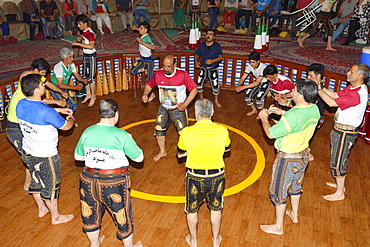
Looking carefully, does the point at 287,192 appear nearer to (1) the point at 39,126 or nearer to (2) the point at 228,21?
(1) the point at 39,126

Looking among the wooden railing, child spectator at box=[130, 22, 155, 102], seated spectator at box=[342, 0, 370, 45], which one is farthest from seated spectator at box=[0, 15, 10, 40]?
seated spectator at box=[342, 0, 370, 45]

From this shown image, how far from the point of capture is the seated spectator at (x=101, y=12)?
14.0m

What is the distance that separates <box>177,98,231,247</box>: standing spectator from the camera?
353 cm

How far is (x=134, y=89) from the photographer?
9.49m

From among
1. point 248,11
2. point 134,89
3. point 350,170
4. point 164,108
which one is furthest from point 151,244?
point 248,11

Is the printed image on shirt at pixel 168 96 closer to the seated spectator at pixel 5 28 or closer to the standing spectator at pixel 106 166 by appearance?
the standing spectator at pixel 106 166

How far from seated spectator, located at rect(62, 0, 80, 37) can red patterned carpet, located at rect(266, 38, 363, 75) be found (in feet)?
26.6

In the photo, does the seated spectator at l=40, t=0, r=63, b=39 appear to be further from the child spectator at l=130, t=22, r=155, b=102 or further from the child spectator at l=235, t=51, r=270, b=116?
the child spectator at l=235, t=51, r=270, b=116

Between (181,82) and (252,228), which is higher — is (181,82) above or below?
above

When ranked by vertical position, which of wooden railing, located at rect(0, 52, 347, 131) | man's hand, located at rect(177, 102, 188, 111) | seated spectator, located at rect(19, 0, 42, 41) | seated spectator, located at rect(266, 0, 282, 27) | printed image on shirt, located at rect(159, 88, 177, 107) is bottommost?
wooden railing, located at rect(0, 52, 347, 131)

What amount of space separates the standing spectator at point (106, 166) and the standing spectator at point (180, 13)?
41.5 feet

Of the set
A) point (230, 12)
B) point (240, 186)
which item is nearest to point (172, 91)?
point (240, 186)

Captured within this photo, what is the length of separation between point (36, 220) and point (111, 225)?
100cm

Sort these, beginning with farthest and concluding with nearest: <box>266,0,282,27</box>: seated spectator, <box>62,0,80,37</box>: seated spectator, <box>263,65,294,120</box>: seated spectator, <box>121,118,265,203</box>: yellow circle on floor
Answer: <box>62,0,80,37</box>: seated spectator
<box>266,0,282,27</box>: seated spectator
<box>263,65,294,120</box>: seated spectator
<box>121,118,265,203</box>: yellow circle on floor
